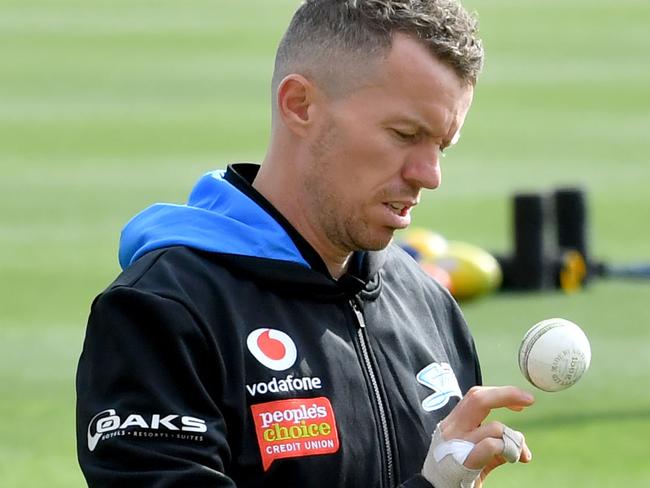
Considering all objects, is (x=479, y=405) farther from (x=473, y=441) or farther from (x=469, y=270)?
(x=469, y=270)

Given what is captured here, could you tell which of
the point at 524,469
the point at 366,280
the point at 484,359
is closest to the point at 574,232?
the point at 484,359

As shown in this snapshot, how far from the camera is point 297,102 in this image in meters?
3.61

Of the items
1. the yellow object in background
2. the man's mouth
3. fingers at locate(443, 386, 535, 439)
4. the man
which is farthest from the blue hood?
the yellow object in background

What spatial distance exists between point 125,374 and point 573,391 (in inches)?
247

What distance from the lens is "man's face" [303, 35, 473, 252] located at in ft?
11.5

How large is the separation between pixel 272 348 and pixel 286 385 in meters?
0.08

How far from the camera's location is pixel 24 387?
929cm

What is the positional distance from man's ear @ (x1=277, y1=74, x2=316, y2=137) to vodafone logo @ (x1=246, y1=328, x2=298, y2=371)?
1.43 ft

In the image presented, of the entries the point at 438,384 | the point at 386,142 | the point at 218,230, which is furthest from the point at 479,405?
the point at 218,230

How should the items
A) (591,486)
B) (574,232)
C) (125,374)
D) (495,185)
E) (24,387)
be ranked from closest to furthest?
(125,374)
(591,486)
(24,387)
(574,232)
(495,185)

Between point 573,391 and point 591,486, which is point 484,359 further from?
point 591,486

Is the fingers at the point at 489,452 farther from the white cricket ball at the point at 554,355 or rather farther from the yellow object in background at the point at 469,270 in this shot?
the yellow object in background at the point at 469,270

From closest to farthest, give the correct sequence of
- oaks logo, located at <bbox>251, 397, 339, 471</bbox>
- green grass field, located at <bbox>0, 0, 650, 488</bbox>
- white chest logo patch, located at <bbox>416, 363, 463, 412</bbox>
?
1. oaks logo, located at <bbox>251, 397, 339, 471</bbox>
2. white chest logo patch, located at <bbox>416, 363, 463, 412</bbox>
3. green grass field, located at <bbox>0, 0, 650, 488</bbox>

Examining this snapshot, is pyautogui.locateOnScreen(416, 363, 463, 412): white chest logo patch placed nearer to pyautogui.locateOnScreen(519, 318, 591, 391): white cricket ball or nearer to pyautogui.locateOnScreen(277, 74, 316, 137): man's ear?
pyautogui.locateOnScreen(519, 318, 591, 391): white cricket ball
